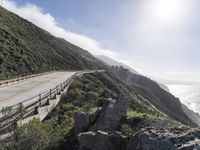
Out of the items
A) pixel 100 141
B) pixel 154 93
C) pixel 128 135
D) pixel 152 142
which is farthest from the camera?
pixel 154 93

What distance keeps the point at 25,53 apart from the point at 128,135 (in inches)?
2443

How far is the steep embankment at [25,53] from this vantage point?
2347 inches

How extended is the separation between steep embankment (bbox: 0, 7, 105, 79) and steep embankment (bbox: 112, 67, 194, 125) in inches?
708

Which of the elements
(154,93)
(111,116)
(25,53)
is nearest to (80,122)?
(111,116)

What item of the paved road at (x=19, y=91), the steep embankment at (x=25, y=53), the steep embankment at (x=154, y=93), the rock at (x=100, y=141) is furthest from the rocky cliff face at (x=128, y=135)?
the steep embankment at (x=154, y=93)

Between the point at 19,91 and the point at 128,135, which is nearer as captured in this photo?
the point at 128,135

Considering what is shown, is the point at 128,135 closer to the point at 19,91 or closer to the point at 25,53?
the point at 19,91

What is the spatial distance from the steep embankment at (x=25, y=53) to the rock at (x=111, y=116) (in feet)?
130

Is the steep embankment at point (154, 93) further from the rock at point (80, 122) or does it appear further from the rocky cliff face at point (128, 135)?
the rock at point (80, 122)

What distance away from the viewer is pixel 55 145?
12.7 metres

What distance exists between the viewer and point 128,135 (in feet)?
37.6

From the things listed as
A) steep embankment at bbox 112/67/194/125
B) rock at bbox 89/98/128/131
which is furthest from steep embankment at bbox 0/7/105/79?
rock at bbox 89/98/128/131

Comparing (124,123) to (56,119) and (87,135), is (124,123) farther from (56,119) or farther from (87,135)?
(56,119)

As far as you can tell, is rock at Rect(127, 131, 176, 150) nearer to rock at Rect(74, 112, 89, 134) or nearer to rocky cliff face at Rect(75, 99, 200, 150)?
rocky cliff face at Rect(75, 99, 200, 150)
